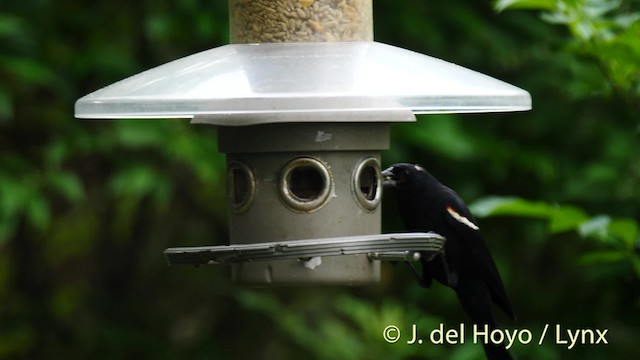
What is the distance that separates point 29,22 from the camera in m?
5.52

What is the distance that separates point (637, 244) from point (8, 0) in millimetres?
3214

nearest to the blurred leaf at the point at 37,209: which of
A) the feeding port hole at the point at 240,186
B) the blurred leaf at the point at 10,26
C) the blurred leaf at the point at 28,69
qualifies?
the blurred leaf at the point at 28,69

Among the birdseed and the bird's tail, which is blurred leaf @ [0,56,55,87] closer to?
the birdseed

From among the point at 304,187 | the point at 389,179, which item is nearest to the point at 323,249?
the point at 304,187

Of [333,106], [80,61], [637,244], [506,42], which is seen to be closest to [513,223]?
[506,42]

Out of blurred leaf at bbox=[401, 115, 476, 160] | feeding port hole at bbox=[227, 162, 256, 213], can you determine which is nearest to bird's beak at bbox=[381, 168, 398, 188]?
feeding port hole at bbox=[227, 162, 256, 213]

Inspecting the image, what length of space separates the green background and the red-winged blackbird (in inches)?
33.3

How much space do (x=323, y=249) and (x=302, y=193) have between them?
18.1 inches

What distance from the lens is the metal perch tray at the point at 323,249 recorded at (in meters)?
2.90

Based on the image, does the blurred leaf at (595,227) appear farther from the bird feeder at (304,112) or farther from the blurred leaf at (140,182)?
the blurred leaf at (140,182)

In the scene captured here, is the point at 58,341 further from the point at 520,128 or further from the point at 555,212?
the point at 555,212

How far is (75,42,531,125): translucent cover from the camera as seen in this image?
2.73 m

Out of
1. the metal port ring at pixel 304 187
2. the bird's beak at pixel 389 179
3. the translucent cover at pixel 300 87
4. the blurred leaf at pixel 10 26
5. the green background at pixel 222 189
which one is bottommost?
the green background at pixel 222 189

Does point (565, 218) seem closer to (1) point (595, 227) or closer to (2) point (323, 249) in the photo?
(1) point (595, 227)
